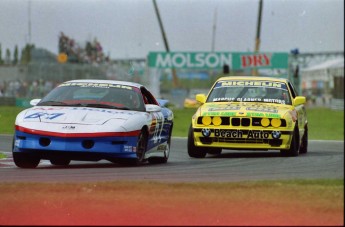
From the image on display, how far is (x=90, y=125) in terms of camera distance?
10.9m

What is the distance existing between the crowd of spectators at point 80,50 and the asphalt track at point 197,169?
2.80 feet

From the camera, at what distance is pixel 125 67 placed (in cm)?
1048

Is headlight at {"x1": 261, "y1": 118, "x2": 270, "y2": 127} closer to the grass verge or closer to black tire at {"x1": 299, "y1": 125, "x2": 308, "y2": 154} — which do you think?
black tire at {"x1": 299, "y1": 125, "x2": 308, "y2": 154}

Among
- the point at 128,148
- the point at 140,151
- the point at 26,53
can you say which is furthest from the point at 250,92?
the point at 26,53

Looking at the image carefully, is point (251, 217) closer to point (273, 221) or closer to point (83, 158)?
point (273, 221)

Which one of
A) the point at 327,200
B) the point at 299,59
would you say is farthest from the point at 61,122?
the point at 327,200

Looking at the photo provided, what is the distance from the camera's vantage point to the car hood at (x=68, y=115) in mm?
10734

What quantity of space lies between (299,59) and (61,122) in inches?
73.6

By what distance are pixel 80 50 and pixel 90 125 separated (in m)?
0.94

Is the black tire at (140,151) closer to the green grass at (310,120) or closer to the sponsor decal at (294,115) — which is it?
the green grass at (310,120)

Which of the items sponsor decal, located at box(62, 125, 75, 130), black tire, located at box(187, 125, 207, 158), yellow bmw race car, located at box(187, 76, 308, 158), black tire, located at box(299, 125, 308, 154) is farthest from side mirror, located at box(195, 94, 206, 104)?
sponsor decal, located at box(62, 125, 75, 130)

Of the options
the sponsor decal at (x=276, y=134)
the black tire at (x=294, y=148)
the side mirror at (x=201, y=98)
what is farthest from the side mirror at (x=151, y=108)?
the black tire at (x=294, y=148)

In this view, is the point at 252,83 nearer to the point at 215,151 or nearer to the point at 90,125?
the point at 215,151

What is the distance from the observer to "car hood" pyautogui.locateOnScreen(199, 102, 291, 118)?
38.7 ft
